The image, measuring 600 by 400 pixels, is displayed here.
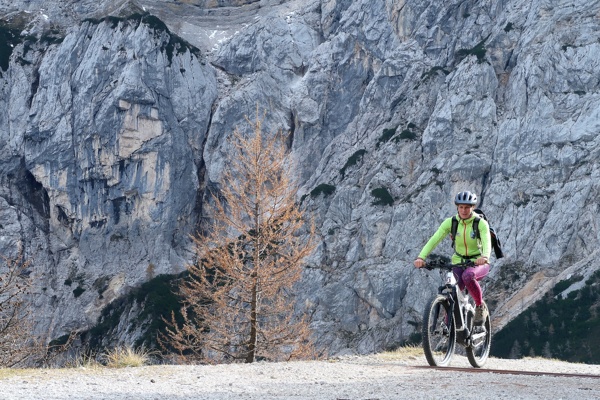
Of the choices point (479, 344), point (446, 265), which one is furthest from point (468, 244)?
point (479, 344)

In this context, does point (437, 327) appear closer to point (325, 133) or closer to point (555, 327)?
point (555, 327)

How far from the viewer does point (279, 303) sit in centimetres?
1961

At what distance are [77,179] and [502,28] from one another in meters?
61.0

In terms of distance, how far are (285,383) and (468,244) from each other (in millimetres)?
3488

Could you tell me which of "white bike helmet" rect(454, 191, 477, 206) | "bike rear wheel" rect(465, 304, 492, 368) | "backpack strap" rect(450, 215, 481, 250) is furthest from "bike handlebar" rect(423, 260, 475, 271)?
"bike rear wheel" rect(465, 304, 492, 368)

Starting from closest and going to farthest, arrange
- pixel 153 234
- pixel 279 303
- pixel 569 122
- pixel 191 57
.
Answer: pixel 279 303 < pixel 569 122 < pixel 153 234 < pixel 191 57

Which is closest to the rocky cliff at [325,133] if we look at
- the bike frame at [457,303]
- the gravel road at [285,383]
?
the bike frame at [457,303]

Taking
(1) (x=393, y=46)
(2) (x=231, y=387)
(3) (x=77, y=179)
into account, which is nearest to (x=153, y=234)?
(3) (x=77, y=179)

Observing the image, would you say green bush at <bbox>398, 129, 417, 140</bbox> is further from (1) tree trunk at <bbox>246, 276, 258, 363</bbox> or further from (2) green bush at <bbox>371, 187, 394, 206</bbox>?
(1) tree trunk at <bbox>246, 276, 258, 363</bbox>

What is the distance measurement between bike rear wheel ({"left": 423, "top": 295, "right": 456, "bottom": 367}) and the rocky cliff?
68432mm

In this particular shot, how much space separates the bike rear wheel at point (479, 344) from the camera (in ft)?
36.0

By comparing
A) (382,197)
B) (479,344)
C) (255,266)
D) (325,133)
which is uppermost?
(325,133)

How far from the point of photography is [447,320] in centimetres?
1052

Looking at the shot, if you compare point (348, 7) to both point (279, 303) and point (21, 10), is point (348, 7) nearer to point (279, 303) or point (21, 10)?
point (21, 10)
